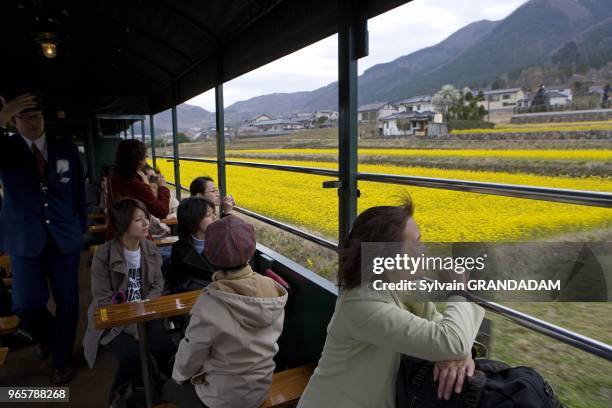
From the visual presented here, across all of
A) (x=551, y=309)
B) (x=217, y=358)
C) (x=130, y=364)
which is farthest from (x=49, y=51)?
(x=551, y=309)

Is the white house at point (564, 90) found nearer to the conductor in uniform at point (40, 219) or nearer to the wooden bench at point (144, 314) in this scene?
the wooden bench at point (144, 314)

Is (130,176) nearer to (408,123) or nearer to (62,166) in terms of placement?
(62,166)

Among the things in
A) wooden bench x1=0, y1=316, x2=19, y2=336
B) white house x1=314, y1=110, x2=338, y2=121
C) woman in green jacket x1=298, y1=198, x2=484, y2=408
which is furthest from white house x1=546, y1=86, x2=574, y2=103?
wooden bench x1=0, y1=316, x2=19, y2=336

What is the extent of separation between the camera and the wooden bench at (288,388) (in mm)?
1797

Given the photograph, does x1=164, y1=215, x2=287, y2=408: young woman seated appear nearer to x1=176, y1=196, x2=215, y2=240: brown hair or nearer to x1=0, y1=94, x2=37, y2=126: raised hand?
x1=176, y1=196, x2=215, y2=240: brown hair

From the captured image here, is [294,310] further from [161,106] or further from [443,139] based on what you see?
[161,106]

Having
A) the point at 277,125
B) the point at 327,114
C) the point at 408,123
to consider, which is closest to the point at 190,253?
the point at 327,114

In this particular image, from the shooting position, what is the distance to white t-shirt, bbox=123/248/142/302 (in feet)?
8.25

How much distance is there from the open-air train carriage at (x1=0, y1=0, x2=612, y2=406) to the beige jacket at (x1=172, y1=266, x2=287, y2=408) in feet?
1.72

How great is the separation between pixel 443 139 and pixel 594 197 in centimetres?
92

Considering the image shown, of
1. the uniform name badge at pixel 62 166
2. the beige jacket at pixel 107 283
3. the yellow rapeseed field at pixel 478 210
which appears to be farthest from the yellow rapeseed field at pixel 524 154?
the uniform name badge at pixel 62 166

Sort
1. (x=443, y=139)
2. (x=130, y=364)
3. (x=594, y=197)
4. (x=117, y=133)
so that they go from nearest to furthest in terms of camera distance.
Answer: (x=594, y=197) → (x=443, y=139) → (x=130, y=364) → (x=117, y=133)

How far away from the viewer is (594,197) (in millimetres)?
1094

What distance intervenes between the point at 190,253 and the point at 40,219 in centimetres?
99
